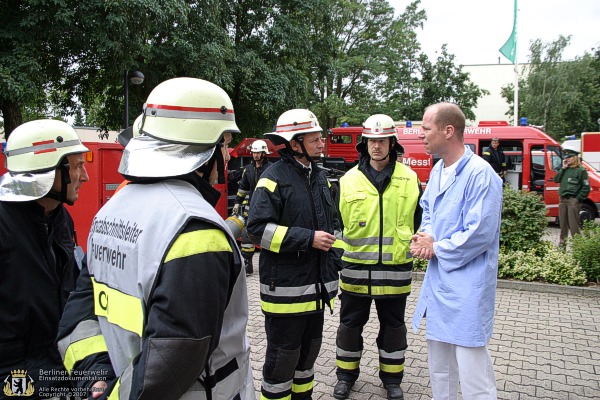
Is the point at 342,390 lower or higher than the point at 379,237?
lower

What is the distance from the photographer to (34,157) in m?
2.38

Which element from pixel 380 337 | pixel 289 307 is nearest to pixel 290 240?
pixel 289 307

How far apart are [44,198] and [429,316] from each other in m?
2.32

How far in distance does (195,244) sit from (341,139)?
22.8m

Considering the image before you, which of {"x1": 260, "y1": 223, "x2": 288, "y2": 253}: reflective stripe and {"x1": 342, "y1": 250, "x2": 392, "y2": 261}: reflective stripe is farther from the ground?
{"x1": 260, "y1": 223, "x2": 288, "y2": 253}: reflective stripe

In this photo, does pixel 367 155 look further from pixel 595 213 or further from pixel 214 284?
pixel 595 213

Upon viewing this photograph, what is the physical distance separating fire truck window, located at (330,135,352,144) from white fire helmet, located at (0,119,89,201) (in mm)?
21648

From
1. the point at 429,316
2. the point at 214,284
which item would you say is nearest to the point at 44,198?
the point at 214,284

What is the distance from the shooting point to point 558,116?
3562cm

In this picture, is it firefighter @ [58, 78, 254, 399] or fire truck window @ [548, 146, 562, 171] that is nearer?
firefighter @ [58, 78, 254, 399]

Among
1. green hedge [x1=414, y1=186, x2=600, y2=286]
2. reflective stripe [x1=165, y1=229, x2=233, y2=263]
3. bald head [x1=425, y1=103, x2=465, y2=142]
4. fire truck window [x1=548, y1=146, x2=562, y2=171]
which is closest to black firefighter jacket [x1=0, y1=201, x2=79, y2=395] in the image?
reflective stripe [x1=165, y1=229, x2=233, y2=263]

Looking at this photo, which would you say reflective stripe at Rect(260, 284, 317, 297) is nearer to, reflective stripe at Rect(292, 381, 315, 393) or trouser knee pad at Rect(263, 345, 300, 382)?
trouser knee pad at Rect(263, 345, 300, 382)

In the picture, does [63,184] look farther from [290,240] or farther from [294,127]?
[294,127]

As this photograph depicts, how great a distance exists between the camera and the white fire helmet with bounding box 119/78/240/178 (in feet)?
5.08
